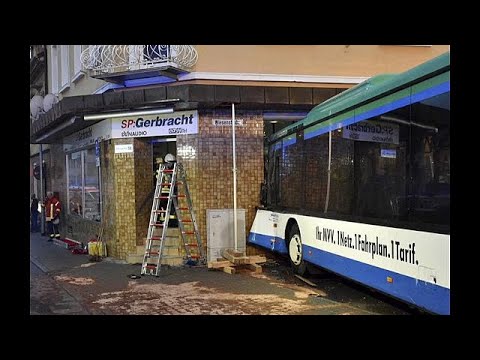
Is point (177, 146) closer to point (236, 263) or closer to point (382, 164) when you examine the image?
point (236, 263)

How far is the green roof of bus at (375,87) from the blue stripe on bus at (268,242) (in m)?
2.24

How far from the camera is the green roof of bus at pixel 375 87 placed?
4.93 meters

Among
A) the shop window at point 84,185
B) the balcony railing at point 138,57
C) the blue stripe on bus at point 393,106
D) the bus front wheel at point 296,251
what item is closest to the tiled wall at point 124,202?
the shop window at point 84,185

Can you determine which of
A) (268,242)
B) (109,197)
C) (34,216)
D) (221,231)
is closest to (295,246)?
(268,242)

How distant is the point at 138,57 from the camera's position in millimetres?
10844

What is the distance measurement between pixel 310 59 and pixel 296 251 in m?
4.68

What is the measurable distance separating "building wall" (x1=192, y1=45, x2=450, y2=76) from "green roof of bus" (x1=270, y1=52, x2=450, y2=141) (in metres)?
2.15

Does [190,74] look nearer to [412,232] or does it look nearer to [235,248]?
[235,248]

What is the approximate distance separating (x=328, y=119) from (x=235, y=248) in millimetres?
3966

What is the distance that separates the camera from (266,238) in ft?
33.0


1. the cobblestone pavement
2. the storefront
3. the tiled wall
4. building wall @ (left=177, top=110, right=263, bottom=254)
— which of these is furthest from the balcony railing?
the cobblestone pavement

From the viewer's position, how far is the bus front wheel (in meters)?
8.73

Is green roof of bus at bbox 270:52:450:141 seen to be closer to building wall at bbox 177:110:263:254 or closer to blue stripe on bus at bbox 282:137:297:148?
blue stripe on bus at bbox 282:137:297:148

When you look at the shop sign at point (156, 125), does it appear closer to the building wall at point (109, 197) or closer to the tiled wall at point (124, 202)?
the tiled wall at point (124, 202)
